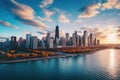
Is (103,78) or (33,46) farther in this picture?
(33,46)

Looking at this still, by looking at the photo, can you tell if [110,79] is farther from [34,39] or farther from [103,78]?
[34,39]

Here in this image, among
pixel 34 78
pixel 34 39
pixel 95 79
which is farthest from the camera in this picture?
pixel 34 39

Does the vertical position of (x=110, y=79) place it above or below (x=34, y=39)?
below

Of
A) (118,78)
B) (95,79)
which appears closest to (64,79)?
(95,79)

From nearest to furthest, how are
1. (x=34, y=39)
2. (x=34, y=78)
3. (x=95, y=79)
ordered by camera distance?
(x=95, y=79) → (x=34, y=78) → (x=34, y=39)

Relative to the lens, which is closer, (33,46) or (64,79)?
(64,79)

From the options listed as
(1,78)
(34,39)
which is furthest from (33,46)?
(1,78)

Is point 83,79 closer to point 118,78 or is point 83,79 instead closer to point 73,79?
point 73,79
